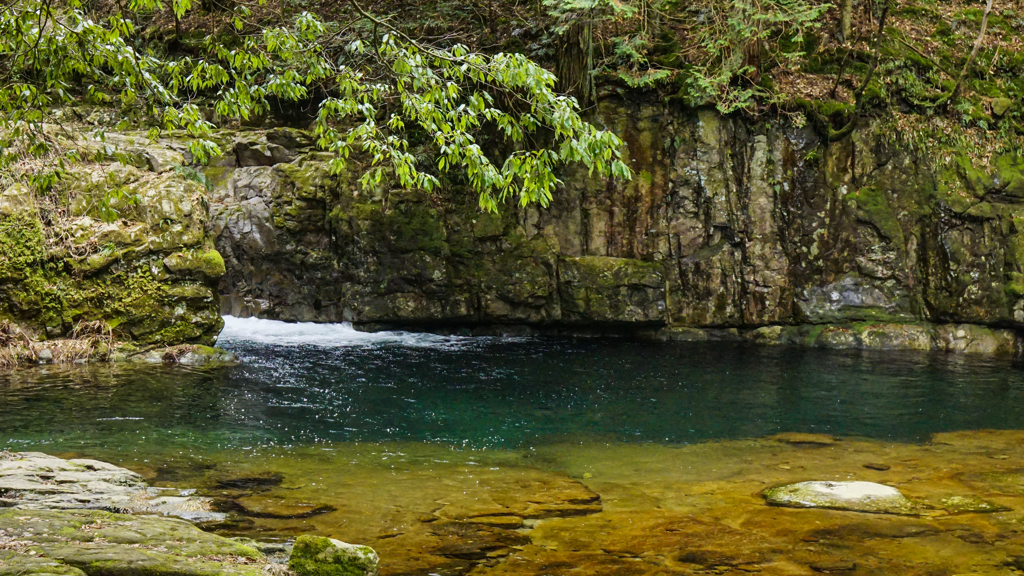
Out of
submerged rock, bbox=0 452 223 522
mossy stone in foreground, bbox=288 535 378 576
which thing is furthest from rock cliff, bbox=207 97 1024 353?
mossy stone in foreground, bbox=288 535 378 576

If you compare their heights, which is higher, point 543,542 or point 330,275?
point 330,275

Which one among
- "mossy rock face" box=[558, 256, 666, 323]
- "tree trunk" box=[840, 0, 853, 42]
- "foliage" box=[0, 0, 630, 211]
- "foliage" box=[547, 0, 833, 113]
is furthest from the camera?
"tree trunk" box=[840, 0, 853, 42]

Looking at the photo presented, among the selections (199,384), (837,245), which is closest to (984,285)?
(837,245)

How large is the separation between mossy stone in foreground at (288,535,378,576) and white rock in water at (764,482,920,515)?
3.93m

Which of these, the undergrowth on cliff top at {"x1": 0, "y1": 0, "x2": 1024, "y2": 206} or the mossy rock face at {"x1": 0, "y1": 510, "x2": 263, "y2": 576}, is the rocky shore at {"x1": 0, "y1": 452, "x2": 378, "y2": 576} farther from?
the undergrowth on cliff top at {"x1": 0, "y1": 0, "x2": 1024, "y2": 206}

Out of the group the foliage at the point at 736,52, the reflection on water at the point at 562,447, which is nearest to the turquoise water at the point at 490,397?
the reflection on water at the point at 562,447

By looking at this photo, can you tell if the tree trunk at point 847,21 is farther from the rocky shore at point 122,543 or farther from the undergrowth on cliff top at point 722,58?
the rocky shore at point 122,543

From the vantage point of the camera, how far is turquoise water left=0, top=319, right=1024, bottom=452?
9.73m

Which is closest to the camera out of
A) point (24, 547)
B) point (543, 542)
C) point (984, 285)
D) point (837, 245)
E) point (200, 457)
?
point (24, 547)

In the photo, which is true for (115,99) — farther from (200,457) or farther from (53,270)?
(200,457)

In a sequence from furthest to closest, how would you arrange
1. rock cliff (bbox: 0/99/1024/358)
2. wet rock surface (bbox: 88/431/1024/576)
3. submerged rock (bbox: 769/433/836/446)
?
rock cliff (bbox: 0/99/1024/358)
submerged rock (bbox: 769/433/836/446)
wet rock surface (bbox: 88/431/1024/576)

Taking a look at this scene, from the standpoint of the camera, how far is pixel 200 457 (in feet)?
27.1

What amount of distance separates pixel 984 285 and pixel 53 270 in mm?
19074

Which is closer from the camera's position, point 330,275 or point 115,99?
point 330,275
